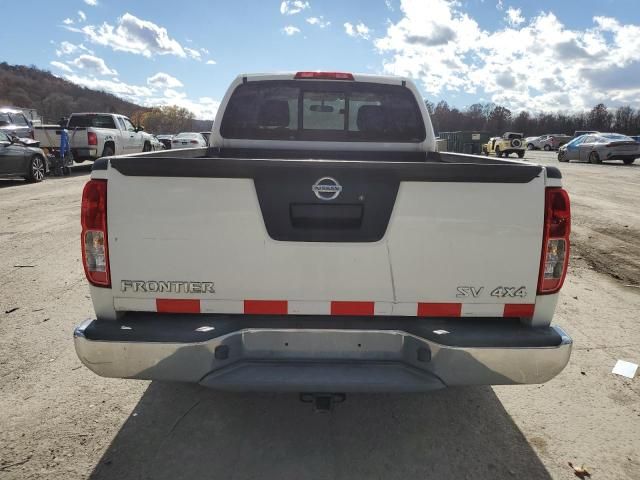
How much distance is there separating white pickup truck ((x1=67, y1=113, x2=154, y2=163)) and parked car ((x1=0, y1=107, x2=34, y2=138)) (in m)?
1.55

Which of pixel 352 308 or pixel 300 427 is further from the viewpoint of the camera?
pixel 300 427

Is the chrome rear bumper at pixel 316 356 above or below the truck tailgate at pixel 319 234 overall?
below

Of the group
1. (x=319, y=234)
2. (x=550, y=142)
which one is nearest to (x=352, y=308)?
(x=319, y=234)

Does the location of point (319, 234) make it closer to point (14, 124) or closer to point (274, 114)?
point (274, 114)

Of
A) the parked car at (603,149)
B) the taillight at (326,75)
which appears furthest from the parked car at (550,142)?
the taillight at (326,75)

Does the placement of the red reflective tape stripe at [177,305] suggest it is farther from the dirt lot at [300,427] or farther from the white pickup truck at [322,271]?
the dirt lot at [300,427]

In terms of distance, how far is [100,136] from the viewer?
1738cm

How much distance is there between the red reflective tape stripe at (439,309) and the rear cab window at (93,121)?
62.6 ft

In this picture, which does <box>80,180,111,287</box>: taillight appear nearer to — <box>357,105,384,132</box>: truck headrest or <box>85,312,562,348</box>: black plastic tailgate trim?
<box>85,312,562,348</box>: black plastic tailgate trim

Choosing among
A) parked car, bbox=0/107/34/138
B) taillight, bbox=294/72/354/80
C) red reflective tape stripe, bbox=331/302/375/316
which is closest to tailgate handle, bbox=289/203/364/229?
red reflective tape stripe, bbox=331/302/375/316

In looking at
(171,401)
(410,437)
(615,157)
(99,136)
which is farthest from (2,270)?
(615,157)

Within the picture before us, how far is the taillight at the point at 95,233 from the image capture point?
2.23 metres

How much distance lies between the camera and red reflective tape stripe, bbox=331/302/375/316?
2305 millimetres

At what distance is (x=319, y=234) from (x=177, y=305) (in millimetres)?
807
